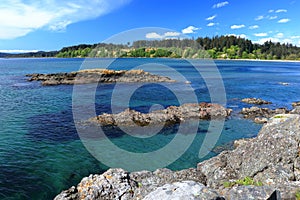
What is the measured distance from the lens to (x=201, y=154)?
66.0 ft

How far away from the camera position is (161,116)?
2852cm

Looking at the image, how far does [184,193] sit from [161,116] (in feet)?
73.6

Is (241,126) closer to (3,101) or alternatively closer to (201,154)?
(201,154)

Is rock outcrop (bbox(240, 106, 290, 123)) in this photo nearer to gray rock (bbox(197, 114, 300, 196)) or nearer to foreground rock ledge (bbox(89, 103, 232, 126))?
foreground rock ledge (bbox(89, 103, 232, 126))

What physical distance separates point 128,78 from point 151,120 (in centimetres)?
4534

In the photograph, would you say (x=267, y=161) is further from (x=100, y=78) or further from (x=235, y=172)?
(x=100, y=78)

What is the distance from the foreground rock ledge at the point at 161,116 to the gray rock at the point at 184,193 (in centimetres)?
2050

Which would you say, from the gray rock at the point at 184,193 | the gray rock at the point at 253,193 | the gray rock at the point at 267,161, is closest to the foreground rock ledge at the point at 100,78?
the gray rock at the point at 267,161

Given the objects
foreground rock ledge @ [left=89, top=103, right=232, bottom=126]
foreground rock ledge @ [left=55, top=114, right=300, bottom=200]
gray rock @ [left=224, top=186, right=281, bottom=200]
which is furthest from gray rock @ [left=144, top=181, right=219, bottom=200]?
foreground rock ledge @ [left=89, top=103, right=232, bottom=126]

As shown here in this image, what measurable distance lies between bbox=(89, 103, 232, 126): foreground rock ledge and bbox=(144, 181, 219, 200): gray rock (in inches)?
807

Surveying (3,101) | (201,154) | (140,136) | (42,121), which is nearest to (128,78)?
(3,101)

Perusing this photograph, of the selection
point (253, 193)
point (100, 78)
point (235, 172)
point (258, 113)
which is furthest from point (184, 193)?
point (100, 78)

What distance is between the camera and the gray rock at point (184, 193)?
600 centimetres

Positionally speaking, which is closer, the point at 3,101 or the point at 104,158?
the point at 104,158
